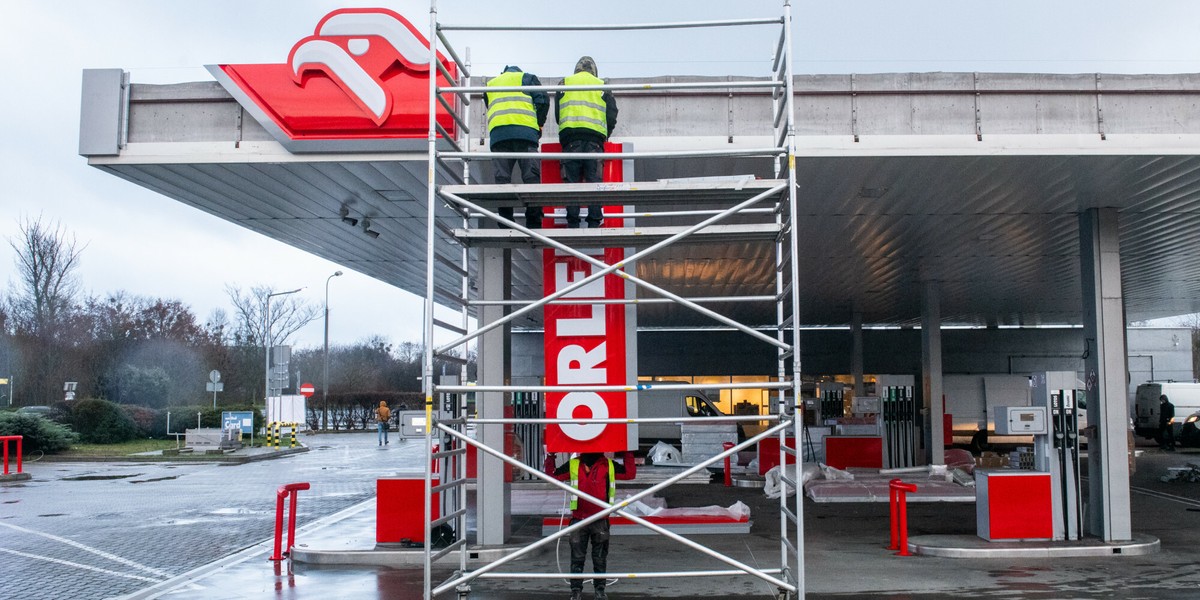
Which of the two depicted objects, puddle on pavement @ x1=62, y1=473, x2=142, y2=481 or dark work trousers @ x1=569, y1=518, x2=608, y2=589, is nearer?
dark work trousers @ x1=569, y1=518, x2=608, y2=589

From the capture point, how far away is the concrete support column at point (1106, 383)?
11.8 metres

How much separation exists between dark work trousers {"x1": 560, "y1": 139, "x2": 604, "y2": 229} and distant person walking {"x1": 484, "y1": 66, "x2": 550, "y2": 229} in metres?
0.28

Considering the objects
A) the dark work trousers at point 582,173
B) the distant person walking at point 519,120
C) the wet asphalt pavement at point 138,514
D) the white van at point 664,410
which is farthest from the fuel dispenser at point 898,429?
the distant person walking at point 519,120

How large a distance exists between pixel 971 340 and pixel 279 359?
24.1 m

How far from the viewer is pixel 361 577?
33.4ft

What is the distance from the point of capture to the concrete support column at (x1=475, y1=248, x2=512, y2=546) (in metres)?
11.1

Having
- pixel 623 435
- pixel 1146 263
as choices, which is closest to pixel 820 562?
pixel 623 435

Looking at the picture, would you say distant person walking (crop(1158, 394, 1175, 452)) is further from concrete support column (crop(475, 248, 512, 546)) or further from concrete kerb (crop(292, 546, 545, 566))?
concrete support column (crop(475, 248, 512, 546))

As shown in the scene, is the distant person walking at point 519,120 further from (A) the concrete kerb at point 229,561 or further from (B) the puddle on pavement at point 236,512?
(B) the puddle on pavement at point 236,512

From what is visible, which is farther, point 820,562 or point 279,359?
point 279,359

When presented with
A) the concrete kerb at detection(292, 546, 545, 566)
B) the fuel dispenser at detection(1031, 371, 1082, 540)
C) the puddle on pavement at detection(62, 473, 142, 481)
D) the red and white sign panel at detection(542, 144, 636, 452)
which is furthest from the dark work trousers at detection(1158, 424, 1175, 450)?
the puddle on pavement at detection(62, 473, 142, 481)

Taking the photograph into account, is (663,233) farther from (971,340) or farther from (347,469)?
(971,340)

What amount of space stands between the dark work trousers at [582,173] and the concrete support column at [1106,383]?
7.77 metres

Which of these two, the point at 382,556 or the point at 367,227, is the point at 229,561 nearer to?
the point at 382,556
